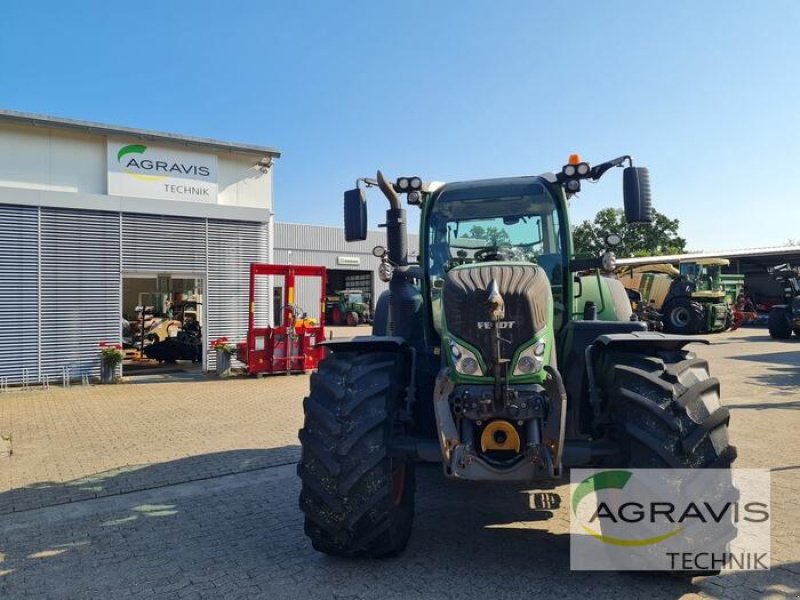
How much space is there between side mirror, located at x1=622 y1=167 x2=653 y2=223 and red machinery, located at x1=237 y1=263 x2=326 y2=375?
9.71 meters

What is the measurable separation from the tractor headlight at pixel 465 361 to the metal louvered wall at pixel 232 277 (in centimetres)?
1183

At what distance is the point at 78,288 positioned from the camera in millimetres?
12875

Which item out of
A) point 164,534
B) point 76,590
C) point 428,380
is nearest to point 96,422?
point 164,534

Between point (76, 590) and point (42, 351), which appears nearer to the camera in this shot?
point (76, 590)

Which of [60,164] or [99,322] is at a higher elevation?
[60,164]

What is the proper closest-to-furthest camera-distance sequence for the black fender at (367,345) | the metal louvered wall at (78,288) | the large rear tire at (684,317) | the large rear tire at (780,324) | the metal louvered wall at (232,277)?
1. the black fender at (367,345)
2. the metal louvered wall at (78,288)
3. the metal louvered wall at (232,277)
4. the large rear tire at (780,324)
5. the large rear tire at (684,317)

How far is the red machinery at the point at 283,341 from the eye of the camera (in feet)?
43.7

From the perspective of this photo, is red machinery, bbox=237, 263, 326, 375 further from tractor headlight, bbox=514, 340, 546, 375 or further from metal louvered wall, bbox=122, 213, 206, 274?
tractor headlight, bbox=514, 340, 546, 375

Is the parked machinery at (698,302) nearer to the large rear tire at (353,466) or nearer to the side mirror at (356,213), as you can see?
the side mirror at (356,213)

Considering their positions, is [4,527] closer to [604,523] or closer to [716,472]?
[604,523]

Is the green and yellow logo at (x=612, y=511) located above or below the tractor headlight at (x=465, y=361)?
below

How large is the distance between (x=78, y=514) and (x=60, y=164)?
1032 centimetres

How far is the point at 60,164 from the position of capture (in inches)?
504

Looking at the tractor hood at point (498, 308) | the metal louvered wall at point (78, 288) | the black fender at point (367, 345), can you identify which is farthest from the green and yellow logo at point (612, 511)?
the metal louvered wall at point (78, 288)
